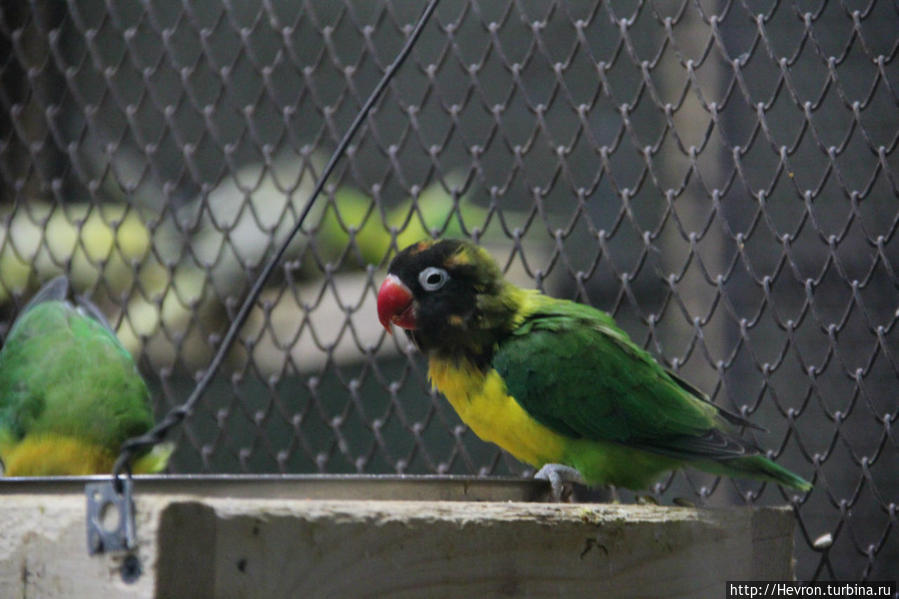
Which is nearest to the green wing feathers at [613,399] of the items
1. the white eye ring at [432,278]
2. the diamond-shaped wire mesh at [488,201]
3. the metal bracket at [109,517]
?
the white eye ring at [432,278]

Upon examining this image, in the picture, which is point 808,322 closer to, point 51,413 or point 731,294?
point 731,294

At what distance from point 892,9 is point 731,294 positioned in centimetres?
75

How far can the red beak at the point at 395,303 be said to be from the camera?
1.79m

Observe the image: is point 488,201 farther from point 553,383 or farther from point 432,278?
point 553,383

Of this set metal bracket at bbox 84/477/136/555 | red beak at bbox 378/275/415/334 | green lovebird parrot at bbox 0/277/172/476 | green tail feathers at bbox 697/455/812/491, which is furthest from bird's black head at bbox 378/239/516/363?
metal bracket at bbox 84/477/136/555

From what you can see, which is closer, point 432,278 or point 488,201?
point 432,278

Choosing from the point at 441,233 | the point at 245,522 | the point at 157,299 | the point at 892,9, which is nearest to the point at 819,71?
the point at 892,9

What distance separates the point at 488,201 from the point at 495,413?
1.33 meters

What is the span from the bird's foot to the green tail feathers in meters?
0.23

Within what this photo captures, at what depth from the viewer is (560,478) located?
164 centimetres

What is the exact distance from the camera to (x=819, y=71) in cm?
249

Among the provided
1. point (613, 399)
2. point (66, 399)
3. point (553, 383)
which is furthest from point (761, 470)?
point (66, 399)

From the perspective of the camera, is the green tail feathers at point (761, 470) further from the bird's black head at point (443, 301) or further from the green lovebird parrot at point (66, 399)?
the green lovebird parrot at point (66, 399)

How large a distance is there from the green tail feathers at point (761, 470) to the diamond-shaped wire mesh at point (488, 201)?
0.31m
